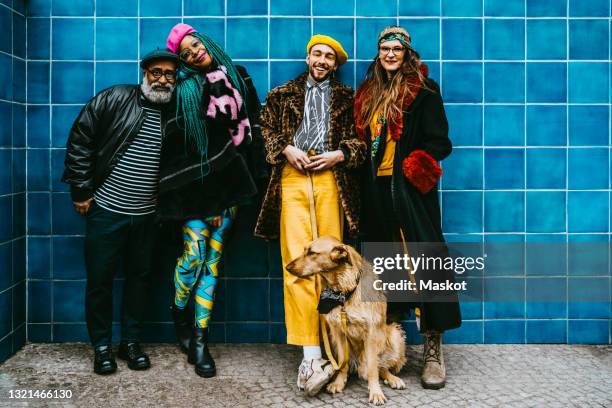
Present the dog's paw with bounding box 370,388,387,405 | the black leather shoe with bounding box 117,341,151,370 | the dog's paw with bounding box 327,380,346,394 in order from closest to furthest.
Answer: the dog's paw with bounding box 370,388,387,405 → the dog's paw with bounding box 327,380,346,394 → the black leather shoe with bounding box 117,341,151,370

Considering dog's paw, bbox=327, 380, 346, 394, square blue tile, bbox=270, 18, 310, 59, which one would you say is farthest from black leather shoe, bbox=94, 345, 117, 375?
square blue tile, bbox=270, 18, 310, 59

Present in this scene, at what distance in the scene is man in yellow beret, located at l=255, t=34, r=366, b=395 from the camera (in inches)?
144

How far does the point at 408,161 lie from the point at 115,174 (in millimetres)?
1816

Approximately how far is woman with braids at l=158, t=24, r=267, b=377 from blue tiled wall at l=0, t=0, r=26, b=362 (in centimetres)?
114

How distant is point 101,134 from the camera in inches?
147

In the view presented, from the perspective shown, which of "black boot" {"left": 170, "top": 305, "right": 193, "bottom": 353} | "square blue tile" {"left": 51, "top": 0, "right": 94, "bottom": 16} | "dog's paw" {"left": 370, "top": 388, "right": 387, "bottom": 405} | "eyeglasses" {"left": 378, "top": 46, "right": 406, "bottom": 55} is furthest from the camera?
"square blue tile" {"left": 51, "top": 0, "right": 94, "bottom": 16}

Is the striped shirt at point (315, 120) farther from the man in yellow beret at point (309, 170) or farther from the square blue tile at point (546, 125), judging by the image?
the square blue tile at point (546, 125)

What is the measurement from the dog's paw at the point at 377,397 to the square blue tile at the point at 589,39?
2.79 meters

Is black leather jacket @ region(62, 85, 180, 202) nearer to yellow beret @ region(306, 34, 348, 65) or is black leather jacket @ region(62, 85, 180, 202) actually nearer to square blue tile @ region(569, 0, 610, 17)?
yellow beret @ region(306, 34, 348, 65)

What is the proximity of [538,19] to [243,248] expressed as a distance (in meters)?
2.72

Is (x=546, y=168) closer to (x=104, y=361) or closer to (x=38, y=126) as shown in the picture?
(x=104, y=361)

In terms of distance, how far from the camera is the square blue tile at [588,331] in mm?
4387

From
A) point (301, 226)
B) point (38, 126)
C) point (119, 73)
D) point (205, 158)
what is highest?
point (119, 73)

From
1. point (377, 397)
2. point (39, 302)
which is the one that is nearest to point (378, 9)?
point (377, 397)
